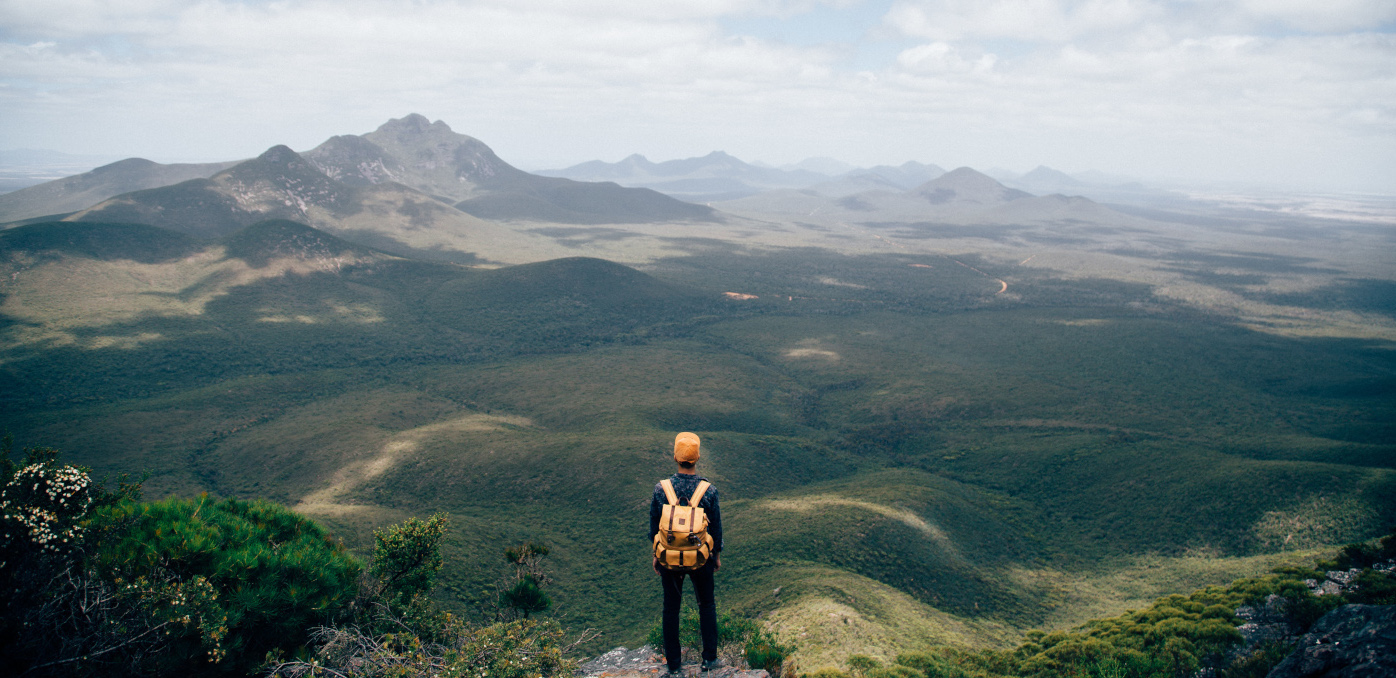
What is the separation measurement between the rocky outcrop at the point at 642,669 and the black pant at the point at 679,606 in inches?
26.2

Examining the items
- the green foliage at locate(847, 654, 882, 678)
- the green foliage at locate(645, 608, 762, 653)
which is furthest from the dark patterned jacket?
the green foliage at locate(847, 654, 882, 678)

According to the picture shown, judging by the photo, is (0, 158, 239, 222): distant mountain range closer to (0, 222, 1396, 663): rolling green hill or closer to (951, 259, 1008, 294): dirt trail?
(0, 222, 1396, 663): rolling green hill

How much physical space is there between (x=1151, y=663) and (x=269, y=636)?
16.8 meters

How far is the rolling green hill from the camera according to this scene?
29500mm

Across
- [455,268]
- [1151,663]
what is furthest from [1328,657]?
[455,268]

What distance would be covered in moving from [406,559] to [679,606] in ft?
24.6

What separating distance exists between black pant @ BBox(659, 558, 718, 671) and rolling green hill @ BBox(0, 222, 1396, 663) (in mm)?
9349

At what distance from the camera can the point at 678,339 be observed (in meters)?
83.1

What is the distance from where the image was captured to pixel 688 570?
8.78 meters

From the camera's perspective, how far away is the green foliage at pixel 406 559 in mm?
13914

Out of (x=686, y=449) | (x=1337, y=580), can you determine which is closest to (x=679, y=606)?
(x=686, y=449)

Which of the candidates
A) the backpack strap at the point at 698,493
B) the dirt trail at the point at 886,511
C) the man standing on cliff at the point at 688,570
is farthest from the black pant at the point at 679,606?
the dirt trail at the point at 886,511

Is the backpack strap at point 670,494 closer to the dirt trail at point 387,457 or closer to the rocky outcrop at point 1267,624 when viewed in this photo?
the rocky outcrop at point 1267,624

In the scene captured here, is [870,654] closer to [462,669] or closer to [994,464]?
[462,669]
